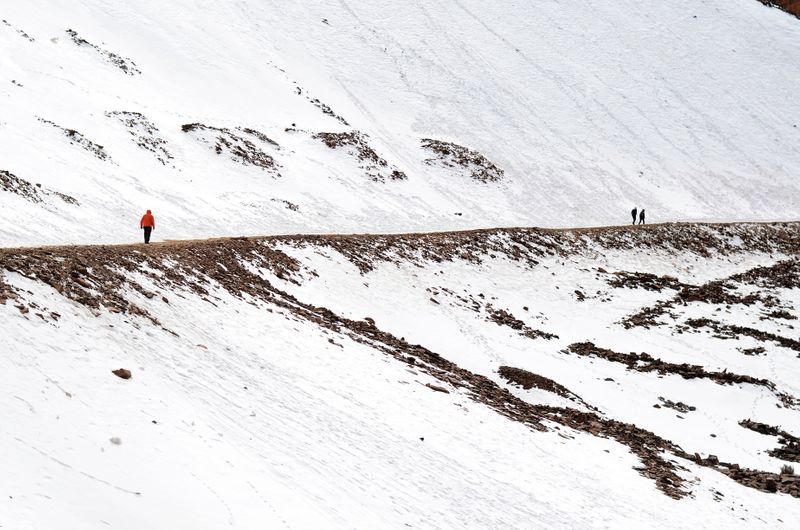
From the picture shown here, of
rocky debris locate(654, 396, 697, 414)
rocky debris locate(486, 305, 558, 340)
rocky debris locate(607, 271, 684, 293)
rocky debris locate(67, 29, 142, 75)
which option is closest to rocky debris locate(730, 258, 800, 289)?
rocky debris locate(607, 271, 684, 293)

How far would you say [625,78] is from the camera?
69.4 meters

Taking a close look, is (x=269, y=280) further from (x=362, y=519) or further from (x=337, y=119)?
(x=337, y=119)

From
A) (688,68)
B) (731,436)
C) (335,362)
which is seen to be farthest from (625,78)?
(335,362)

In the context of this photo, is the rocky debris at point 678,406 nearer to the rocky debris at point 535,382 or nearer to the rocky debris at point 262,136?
the rocky debris at point 535,382

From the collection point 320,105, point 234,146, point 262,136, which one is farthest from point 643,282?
point 320,105

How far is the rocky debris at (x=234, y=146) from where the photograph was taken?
3997cm

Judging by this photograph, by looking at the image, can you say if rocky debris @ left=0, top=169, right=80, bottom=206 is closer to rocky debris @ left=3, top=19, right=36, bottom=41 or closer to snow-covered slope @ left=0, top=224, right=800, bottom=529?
snow-covered slope @ left=0, top=224, right=800, bottom=529

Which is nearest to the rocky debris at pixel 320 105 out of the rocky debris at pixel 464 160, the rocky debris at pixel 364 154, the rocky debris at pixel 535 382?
the rocky debris at pixel 364 154

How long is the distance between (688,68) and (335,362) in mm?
68123

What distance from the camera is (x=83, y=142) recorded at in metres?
33.6

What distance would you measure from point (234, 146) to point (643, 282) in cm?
2400

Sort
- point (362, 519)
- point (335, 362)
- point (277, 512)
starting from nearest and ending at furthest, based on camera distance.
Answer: point (277, 512), point (362, 519), point (335, 362)

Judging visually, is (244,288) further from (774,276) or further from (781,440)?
(774,276)

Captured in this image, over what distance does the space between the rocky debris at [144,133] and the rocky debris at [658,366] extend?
75.4 feet
